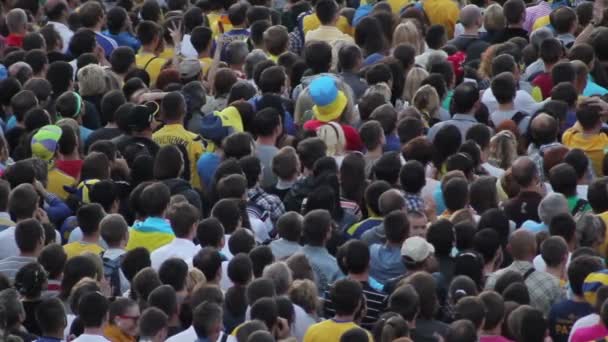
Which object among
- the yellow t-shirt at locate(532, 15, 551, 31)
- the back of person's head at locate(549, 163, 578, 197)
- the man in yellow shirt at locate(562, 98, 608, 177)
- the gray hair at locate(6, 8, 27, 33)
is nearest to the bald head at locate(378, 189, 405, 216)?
the back of person's head at locate(549, 163, 578, 197)

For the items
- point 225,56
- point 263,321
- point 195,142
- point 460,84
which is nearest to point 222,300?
point 263,321

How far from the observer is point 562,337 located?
13.7m

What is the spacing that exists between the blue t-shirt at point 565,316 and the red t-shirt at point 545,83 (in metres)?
5.49

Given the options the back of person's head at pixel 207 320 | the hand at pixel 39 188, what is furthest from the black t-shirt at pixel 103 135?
the back of person's head at pixel 207 320

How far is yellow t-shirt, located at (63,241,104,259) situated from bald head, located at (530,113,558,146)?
390 cm

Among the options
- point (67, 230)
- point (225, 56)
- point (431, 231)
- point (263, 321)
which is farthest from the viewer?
point (225, 56)

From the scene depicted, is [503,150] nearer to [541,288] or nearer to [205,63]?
[541,288]

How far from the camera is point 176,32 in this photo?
66.9 feet

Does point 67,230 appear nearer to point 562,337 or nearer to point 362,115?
point 362,115

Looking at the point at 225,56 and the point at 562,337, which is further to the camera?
the point at 225,56

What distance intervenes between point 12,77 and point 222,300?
6082 millimetres

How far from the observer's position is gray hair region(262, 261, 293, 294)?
1384 cm

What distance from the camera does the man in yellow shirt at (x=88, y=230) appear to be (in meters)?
15.2

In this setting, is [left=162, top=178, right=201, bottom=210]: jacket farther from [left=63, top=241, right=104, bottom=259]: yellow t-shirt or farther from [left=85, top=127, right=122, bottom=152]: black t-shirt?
[left=85, top=127, right=122, bottom=152]: black t-shirt
